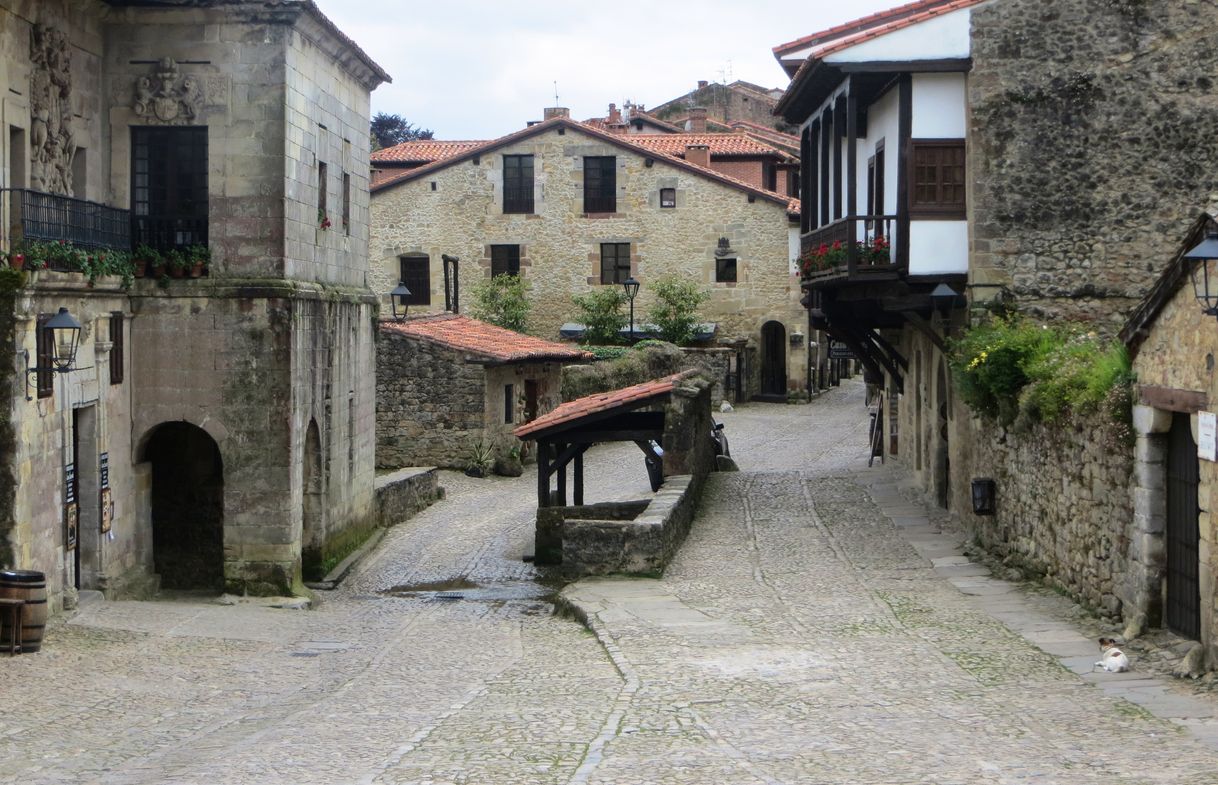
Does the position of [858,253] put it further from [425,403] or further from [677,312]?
[677,312]

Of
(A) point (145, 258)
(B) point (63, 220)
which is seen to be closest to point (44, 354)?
(B) point (63, 220)

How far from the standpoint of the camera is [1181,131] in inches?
→ 738

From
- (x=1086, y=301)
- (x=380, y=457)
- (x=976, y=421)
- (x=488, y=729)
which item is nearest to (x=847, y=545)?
(x=976, y=421)

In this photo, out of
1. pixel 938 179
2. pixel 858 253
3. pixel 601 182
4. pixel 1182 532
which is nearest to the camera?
pixel 1182 532

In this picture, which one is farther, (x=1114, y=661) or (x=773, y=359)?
(x=773, y=359)

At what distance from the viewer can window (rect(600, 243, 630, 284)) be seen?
43.6 metres

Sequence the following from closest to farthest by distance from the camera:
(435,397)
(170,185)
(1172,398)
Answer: (1172,398), (170,185), (435,397)

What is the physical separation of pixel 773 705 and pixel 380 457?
2058cm

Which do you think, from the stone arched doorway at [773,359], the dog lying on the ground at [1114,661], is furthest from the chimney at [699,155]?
the dog lying on the ground at [1114,661]

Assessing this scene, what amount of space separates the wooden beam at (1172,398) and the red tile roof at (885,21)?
A: 25.3 feet

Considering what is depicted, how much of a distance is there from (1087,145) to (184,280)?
11.3 m

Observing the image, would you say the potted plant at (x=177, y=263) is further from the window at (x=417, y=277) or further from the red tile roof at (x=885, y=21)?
the window at (x=417, y=277)

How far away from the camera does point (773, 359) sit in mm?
44125

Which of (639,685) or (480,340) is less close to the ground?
(480,340)
